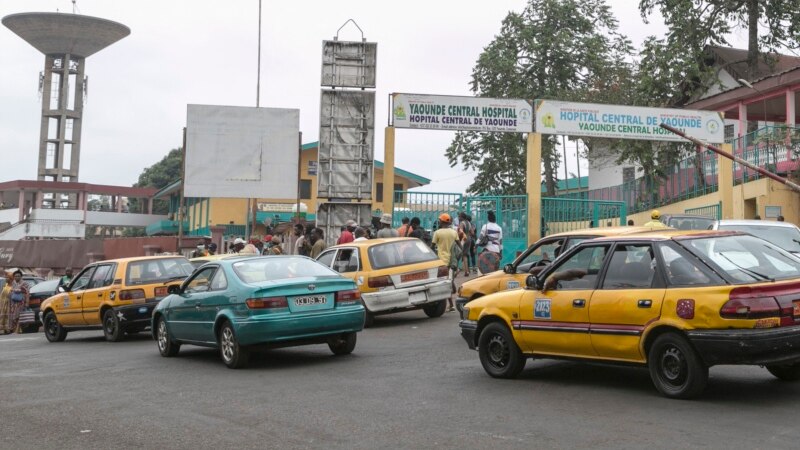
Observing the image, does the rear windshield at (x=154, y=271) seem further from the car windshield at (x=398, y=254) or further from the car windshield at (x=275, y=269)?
the car windshield at (x=275, y=269)

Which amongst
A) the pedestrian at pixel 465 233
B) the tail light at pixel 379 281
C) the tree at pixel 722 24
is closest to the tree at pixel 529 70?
the tree at pixel 722 24

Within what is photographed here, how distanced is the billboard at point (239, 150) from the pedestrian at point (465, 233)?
866cm

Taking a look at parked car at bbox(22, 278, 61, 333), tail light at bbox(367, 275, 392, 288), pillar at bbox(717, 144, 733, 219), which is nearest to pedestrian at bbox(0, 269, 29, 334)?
parked car at bbox(22, 278, 61, 333)

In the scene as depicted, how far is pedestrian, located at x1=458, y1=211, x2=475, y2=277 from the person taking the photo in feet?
68.1

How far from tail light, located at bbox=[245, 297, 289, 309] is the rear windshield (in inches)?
244

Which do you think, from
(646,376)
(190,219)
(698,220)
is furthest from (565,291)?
(190,219)

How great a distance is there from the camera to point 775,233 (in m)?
14.1

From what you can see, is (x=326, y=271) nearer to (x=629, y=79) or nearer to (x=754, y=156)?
(x=754, y=156)

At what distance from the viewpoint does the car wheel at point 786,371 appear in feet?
27.0

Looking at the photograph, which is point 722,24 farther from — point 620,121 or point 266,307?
point 266,307

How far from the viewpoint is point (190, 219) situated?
63.2m

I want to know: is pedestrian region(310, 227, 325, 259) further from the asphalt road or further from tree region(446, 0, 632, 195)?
tree region(446, 0, 632, 195)

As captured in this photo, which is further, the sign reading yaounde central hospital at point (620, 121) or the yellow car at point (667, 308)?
the sign reading yaounde central hospital at point (620, 121)

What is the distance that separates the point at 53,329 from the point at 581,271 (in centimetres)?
1325
